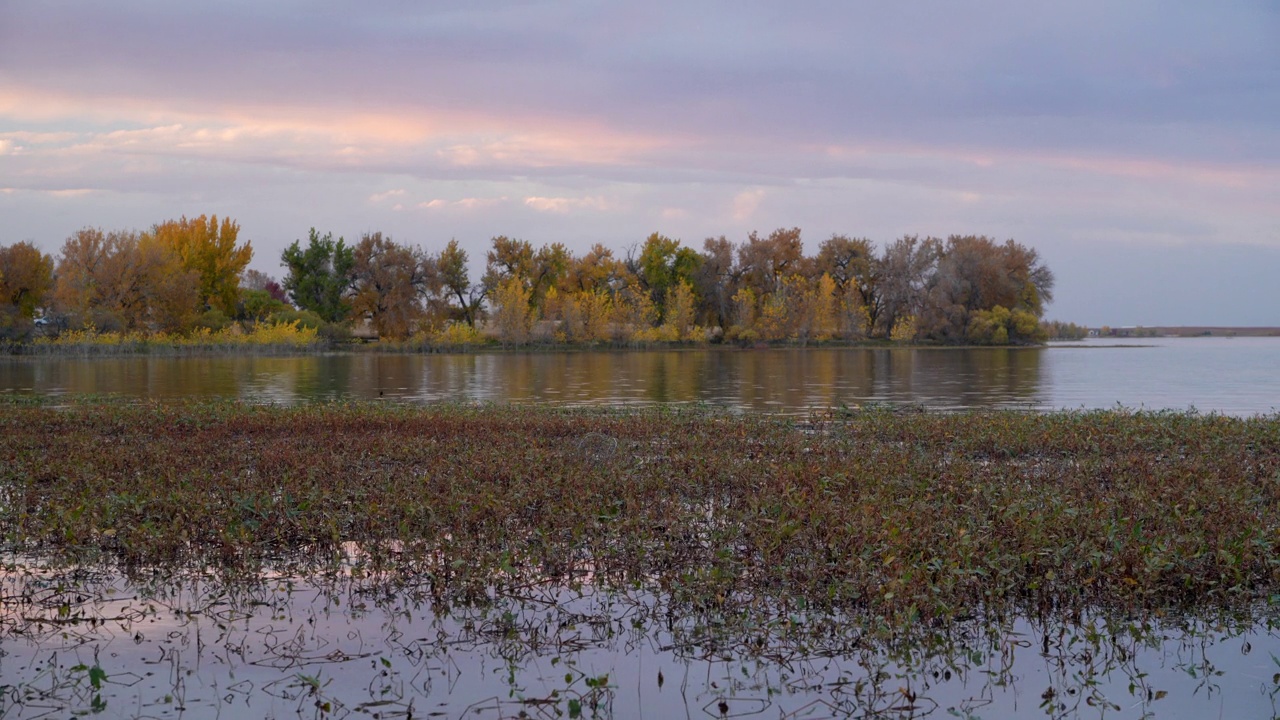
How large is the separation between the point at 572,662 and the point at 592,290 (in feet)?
290

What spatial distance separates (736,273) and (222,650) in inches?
3645

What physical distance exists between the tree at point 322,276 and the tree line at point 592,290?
113mm

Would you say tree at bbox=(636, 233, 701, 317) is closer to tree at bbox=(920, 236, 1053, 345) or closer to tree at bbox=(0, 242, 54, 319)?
tree at bbox=(920, 236, 1053, 345)

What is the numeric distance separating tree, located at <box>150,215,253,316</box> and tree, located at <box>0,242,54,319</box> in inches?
418

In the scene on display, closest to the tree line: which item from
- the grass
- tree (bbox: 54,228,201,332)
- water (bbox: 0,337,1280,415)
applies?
tree (bbox: 54,228,201,332)

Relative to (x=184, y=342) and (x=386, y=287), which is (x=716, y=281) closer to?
(x=386, y=287)

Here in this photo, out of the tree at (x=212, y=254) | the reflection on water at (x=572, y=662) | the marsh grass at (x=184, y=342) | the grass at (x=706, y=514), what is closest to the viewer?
the reflection on water at (x=572, y=662)

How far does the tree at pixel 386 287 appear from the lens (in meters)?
83.4

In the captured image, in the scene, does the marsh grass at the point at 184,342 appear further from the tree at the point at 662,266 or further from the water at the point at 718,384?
the tree at the point at 662,266

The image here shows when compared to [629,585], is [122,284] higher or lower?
higher

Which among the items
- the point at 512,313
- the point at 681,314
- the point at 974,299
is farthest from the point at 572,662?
the point at 974,299

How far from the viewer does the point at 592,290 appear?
94.2 m

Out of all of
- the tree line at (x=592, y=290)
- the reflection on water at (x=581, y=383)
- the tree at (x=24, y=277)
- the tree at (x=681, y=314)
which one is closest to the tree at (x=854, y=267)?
the tree line at (x=592, y=290)

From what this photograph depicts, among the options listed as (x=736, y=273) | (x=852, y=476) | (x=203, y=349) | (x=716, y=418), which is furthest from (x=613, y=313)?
(x=852, y=476)
